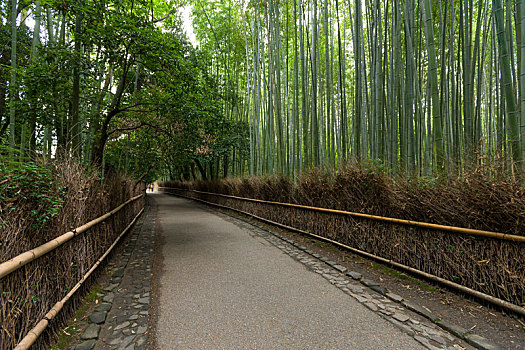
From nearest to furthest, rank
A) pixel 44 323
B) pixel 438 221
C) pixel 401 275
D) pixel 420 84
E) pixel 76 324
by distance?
1. pixel 44 323
2. pixel 76 324
3. pixel 438 221
4. pixel 401 275
5. pixel 420 84

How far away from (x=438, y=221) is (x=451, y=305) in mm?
715

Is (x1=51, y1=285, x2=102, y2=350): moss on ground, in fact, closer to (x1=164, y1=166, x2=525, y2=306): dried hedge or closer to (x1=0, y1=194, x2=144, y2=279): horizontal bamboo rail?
(x1=0, y1=194, x2=144, y2=279): horizontal bamboo rail

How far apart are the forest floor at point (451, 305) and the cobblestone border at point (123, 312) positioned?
2171 millimetres

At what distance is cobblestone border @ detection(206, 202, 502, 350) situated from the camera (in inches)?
64.0

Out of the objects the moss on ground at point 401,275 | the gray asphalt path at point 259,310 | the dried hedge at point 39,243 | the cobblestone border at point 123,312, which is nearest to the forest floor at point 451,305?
the moss on ground at point 401,275

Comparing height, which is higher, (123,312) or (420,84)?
(420,84)

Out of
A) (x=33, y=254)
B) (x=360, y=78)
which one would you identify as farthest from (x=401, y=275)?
(x=33, y=254)

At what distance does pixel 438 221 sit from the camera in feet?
7.82

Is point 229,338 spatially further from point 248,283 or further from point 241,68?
point 241,68

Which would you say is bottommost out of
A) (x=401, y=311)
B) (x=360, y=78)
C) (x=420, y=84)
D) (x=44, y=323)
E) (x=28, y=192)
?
(x=401, y=311)

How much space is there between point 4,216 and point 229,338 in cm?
150

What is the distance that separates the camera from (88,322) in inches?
74.2

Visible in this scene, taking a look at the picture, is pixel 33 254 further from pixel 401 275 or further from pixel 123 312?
pixel 401 275

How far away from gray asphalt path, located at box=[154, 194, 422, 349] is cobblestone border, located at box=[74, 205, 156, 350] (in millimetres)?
145
